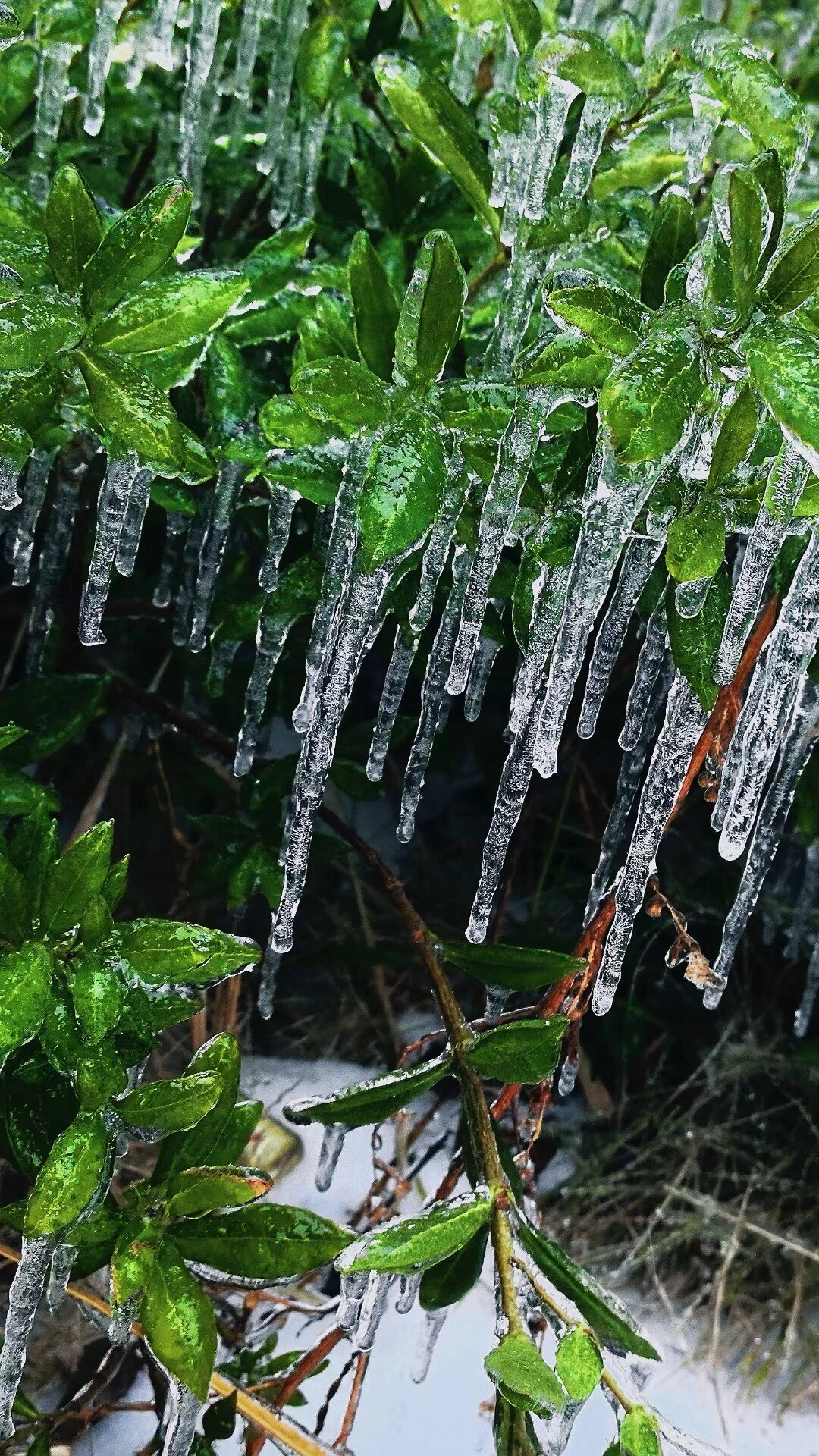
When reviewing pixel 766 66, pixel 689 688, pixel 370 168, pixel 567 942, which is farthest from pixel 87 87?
Answer: pixel 567 942

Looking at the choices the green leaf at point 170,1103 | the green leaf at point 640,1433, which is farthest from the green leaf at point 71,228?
the green leaf at point 640,1433

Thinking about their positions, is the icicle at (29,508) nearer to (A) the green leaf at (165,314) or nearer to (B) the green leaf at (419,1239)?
(A) the green leaf at (165,314)

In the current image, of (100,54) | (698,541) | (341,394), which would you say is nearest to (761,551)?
(698,541)

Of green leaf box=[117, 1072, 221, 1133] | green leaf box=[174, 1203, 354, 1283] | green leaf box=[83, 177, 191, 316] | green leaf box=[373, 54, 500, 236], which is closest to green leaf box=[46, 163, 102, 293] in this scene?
green leaf box=[83, 177, 191, 316]

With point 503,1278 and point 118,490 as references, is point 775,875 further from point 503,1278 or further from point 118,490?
point 118,490

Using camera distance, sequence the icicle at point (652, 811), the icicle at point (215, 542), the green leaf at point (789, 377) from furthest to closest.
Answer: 1. the icicle at point (215, 542)
2. the icicle at point (652, 811)
3. the green leaf at point (789, 377)

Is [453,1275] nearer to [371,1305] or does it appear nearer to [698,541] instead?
[371,1305]
